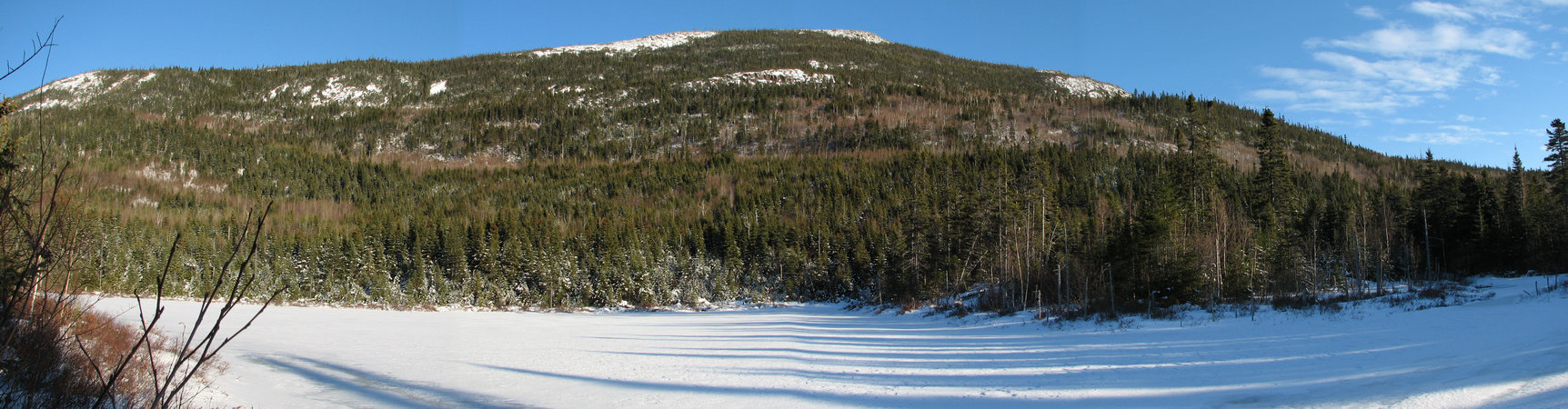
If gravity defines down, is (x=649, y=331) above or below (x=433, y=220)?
below

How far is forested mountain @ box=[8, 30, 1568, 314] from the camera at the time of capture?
38781 mm

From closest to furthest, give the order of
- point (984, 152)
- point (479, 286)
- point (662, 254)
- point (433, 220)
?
1. point (479, 286)
2. point (662, 254)
3. point (433, 220)
4. point (984, 152)

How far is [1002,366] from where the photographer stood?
14.8 metres

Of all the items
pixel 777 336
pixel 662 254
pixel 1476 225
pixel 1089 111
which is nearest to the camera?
pixel 777 336

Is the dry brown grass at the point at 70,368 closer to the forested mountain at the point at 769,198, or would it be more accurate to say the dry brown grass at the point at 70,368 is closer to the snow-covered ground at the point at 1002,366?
the forested mountain at the point at 769,198

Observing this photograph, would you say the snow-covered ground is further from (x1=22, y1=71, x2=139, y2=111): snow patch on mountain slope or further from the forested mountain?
(x1=22, y1=71, x2=139, y2=111): snow patch on mountain slope

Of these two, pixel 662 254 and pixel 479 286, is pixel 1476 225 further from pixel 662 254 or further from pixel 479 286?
pixel 479 286

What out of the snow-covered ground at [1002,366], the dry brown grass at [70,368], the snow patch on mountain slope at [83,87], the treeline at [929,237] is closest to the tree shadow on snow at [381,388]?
the snow-covered ground at [1002,366]

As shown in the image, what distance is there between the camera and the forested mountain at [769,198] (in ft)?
127

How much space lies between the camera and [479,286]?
208 feet

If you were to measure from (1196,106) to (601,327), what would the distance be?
115 feet

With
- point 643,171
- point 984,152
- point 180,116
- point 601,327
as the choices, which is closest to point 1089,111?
point 984,152

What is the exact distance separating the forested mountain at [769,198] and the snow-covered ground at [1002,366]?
3689mm

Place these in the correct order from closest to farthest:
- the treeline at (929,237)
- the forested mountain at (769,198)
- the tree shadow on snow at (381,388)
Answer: the tree shadow on snow at (381,388) → the treeline at (929,237) → the forested mountain at (769,198)
